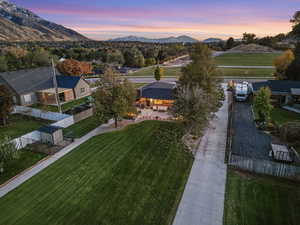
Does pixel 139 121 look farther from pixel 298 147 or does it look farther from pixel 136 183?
pixel 298 147

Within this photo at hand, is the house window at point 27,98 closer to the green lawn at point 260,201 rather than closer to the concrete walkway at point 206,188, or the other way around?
the concrete walkway at point 206,188

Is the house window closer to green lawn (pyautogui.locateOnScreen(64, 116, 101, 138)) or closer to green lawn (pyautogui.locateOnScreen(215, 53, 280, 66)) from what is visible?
green lawn (pyautogui.locateOnScreen(64, 116, 101, 138))

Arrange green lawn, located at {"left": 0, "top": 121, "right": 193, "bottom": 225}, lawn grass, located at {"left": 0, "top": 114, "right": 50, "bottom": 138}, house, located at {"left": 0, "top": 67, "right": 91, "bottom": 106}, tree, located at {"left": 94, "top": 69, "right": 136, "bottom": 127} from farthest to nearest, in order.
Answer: house, located at {"left": 0, "top": 67, "right": 91, "bottom": 106} < lawn grass, located at {"left": 0, "top": 114, "right": 50, "bottom": 138} < tree, located at {"left": 94, "top": 69, "right": 136, "bottom": 127} < green lawn, located at {"left": 0, "top": 121, "right": 193, "bottom": 225}

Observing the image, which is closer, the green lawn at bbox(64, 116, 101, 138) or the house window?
the green lawn at bbox(64, 116, 101, 138)

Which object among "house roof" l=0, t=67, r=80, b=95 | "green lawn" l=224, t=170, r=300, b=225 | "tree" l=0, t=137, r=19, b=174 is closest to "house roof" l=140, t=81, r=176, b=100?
"house roof" l=0, t=67, r=80, b=95

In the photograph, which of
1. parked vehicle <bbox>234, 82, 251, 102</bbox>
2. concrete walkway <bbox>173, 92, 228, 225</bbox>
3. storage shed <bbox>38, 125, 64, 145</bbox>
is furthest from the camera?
parked vehicle <bbox>234, 82, 251, 102</bbox>

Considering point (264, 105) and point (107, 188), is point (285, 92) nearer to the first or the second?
point (264, 105)
